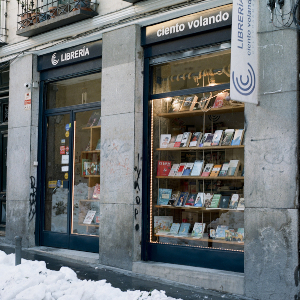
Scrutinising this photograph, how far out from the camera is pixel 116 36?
8.63m

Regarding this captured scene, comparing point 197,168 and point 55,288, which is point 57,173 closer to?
point 197,168

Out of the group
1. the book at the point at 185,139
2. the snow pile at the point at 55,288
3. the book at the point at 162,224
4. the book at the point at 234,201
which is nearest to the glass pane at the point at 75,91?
the book at the point at 185,139

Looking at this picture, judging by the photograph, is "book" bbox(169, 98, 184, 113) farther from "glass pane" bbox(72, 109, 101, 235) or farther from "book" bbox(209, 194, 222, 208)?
"glass pane" bbox(72, 109, 101, 235)

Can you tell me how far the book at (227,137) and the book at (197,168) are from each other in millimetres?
540

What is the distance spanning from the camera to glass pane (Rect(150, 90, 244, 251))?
7262mm

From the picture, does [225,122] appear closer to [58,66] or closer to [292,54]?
[292,54]

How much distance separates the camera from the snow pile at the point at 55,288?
19.2ft

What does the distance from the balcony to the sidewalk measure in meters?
4.82

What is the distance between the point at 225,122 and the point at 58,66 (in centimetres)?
447

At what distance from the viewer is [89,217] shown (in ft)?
31.2

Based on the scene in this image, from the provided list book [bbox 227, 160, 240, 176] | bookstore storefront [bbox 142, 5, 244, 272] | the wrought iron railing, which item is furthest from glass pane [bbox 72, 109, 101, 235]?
book [bbox 227, 160, 240, 176]

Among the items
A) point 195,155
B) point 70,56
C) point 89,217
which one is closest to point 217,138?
point 195,155

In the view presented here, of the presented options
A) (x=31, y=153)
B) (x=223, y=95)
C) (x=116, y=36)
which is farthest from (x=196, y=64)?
(x=31, y=153)

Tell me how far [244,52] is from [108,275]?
→ 4313 millimetres
